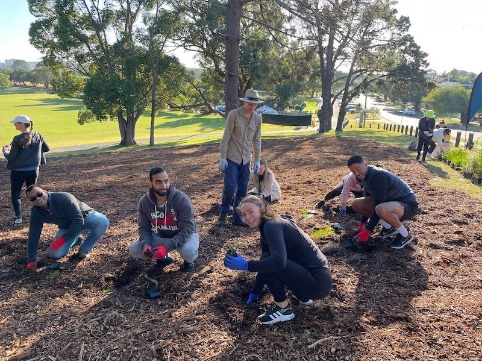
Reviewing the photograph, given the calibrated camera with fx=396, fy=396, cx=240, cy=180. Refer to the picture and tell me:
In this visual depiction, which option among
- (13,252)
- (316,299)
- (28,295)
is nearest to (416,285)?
(316,299)

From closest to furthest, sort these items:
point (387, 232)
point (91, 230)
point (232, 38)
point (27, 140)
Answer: point (91, 230) → point (387, 232) → point (27, 140) → point (232, 38)

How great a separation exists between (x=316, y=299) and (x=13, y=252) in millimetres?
3717

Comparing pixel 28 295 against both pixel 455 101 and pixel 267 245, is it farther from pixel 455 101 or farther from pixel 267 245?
pixel 455 101

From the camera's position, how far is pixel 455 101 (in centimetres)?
6119

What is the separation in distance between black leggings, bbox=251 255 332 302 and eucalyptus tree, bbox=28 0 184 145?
18.4 metres

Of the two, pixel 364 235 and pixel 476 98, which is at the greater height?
pixel 476 98

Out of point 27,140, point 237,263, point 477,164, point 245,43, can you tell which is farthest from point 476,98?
point 245,43

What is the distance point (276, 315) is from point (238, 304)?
47cm

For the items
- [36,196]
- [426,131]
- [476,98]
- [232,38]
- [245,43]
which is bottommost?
[36,196]

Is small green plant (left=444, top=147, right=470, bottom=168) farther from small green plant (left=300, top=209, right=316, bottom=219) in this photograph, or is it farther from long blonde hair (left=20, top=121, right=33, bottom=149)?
long blonde hair (left=20, top=121, right=33, bottom=149)

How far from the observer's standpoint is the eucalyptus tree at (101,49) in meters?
19.6

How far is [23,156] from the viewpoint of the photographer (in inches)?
226

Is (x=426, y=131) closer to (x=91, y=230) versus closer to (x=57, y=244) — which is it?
(x=91, y=230)

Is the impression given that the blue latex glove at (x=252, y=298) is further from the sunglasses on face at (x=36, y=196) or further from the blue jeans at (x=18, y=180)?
the blue jeans at (x=18, y=180)
